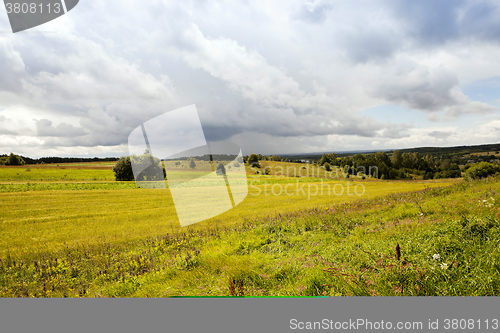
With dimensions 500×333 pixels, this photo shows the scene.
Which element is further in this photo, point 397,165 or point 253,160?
point 253,160

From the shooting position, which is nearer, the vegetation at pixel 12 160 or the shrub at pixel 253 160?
the vegetation at pixel 12 160

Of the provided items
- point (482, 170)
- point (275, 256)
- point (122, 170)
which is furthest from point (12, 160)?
point (482, 170)

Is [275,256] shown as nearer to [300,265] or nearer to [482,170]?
[300,265]

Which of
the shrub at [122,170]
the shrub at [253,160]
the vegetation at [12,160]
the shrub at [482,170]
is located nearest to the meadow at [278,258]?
the vegetation at [12,160]

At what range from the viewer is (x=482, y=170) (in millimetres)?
23453

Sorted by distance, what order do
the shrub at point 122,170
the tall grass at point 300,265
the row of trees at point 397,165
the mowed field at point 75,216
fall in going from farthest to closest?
the shrub at point 122,170, the row of trees at point 397,165, the mowed field at point 75,216, the tall grass at point 300,265

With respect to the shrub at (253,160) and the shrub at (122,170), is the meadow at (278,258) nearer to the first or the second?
the shrub at (122,170)

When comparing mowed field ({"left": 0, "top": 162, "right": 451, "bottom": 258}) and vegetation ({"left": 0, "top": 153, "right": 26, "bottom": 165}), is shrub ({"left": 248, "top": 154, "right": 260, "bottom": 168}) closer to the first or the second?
mowed field ({"left": 0, "top": 162, "right": 451, "bottom": 258})

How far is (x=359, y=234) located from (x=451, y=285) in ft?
12.0

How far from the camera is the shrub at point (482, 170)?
75.3 feet

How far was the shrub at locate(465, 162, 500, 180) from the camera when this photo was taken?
22941 millimetres

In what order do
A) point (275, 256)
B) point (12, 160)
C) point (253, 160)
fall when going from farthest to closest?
1. point (253, 160)
2. point (12, 160)
3. point (275, 256)

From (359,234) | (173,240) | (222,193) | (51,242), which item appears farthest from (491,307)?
(51,242)

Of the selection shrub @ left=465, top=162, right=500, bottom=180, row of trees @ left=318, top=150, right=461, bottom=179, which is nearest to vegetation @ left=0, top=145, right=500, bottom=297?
shrub @ left=465, top=162, right=500, bottom=180
